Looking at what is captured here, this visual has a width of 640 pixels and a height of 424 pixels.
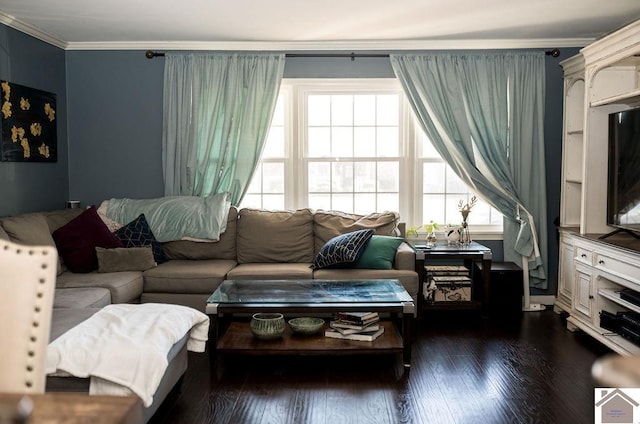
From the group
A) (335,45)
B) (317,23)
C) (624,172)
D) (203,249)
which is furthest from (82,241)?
(624,172)

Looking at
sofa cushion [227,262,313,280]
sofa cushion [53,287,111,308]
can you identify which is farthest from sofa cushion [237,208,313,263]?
sofa cushion [53,287,111,308]

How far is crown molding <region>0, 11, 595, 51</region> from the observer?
538 centimetres

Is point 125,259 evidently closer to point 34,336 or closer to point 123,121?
point 123,121

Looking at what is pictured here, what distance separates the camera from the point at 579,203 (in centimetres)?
521

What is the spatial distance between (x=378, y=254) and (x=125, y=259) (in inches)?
75.1

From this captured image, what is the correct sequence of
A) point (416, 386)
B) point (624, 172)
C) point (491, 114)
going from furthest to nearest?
point (491, 114), point (624, 172), point (416, 386)

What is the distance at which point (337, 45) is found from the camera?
214 inches

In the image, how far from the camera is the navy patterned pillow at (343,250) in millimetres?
4660

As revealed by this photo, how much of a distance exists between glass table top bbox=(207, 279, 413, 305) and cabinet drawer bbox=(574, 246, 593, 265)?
1.41 m

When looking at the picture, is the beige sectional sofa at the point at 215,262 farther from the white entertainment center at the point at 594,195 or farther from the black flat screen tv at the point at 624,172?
the black flat screen tv at the point at 624,172

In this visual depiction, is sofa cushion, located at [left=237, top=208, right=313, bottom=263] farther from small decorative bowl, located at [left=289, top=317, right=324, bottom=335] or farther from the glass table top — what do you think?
small decorative bowl, located at [left=289, top=317, right=324, bottom=335]

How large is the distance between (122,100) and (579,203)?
409 centimetres

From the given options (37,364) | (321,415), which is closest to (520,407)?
(321,415)

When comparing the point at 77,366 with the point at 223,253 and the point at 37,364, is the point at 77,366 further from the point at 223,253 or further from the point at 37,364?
the point at 223,253
